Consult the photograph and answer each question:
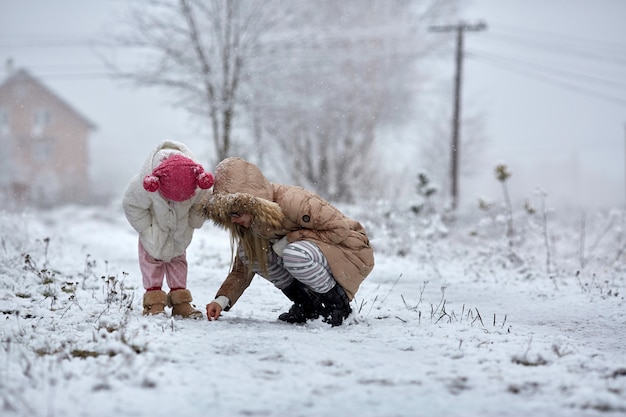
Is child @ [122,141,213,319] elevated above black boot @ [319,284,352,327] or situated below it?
above

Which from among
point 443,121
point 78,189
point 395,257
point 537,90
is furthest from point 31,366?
point 537,90

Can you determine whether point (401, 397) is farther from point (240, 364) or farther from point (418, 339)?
point (418, 339)

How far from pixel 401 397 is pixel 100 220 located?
19386 millimetres

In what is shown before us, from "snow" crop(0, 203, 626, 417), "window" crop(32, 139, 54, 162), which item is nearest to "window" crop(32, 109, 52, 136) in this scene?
"window" crop(32, 139, 54, 162)

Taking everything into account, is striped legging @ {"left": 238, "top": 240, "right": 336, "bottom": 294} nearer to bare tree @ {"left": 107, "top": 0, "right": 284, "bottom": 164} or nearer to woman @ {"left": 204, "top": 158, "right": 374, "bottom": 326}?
woman @ {"left": 204, "top": 158, "right": 374, "bottom": 326}

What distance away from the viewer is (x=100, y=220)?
2073 cm

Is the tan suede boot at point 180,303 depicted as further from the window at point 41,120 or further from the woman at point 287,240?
the window at point 41,120

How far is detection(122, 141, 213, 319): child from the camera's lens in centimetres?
438

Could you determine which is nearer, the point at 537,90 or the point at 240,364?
the point at 240,364

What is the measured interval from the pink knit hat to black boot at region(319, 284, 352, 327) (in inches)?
44.0

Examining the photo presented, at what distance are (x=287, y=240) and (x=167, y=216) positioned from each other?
940 millimetres

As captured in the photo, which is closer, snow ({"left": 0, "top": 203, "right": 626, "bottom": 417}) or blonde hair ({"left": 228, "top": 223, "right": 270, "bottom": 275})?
snow ({"left": 0, "top": 203, "right": 626, "bottom": 417})

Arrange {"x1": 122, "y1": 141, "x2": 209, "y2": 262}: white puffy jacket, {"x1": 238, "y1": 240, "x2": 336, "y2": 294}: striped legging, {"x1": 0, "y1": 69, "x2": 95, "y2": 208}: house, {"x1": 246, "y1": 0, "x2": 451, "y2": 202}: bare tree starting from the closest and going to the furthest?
1. {"x1": 238, "y1": 240, "x2": 336, "y2": 294}: striped legging
2. {"x1": 122, "y1": 141, "x2": 209, "y2": 262}: white puffy jacket
3. {"x1": 246, "y1": 0, "x2": 451, "y2": 202}: bare tree
4. {"x1": 0, "y1": 69, "x2": 95, "y2": 208}: house

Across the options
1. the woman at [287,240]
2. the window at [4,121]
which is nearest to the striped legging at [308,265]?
the woman at [287,240]
